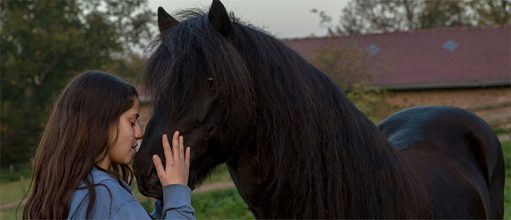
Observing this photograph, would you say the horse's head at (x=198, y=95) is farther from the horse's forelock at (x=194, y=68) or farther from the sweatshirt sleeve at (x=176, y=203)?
the sweatshirt sleeve at (x=176, y=203)

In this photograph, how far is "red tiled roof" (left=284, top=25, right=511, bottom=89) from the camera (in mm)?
22281

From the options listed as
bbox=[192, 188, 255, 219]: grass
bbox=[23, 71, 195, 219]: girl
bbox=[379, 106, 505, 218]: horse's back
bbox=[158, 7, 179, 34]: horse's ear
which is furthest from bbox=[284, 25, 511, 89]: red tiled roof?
bbox=[23, 71, 195, 219]: girl

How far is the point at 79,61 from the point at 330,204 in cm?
2691

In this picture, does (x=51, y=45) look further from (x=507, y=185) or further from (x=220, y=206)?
(x=507, y=185)

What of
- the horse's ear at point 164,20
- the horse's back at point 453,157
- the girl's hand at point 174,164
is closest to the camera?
the girl's hand at point 174,164

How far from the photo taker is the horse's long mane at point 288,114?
2314 mm

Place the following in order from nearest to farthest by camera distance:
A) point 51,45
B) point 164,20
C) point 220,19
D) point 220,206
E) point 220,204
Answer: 1. point 220,19
2. point 164,20
3. point 220,206
4. point 220,204
5. point 51,45

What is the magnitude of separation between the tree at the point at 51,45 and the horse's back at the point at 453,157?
874 inches

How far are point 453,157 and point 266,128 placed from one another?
2.03 m

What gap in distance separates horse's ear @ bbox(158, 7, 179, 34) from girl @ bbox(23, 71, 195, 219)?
0.58 metres

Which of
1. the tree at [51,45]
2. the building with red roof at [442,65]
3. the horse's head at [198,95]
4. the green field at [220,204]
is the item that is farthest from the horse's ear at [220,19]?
the tree at [51,45]

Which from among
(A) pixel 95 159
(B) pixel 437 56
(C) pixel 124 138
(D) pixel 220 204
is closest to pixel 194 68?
(C) pixel 124 138

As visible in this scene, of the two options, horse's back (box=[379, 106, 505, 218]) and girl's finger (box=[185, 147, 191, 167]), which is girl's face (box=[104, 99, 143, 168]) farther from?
horse's back (box=[379, 106, 505, 218])

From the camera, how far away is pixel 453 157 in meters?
4.13
